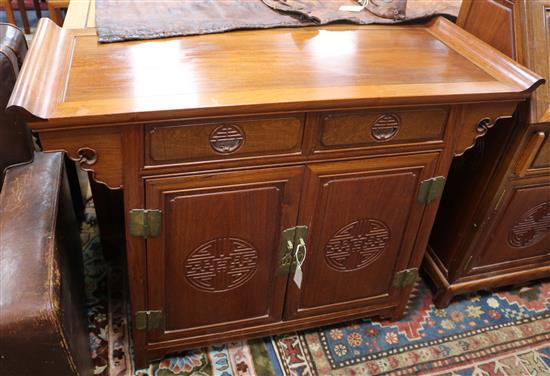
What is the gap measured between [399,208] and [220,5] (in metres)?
0.67

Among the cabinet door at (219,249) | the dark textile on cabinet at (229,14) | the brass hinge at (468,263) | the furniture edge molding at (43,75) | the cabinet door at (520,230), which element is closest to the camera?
the furniture edge molding at (43,75)

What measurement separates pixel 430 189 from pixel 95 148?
0.71 meters

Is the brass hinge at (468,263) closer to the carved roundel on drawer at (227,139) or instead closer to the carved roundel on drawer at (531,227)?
the carved roundel on drawer at (531,227)

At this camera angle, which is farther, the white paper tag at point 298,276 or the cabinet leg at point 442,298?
the cabinet leg at point 442,298

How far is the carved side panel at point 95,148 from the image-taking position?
2.64ft

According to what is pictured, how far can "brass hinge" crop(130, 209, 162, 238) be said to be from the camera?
94 cm

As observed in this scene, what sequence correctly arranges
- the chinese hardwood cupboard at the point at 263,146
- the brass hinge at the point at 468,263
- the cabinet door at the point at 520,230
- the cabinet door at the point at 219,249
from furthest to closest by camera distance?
the brass hinge at the point at 468,263, the cabinet door at the point at 520,230, the cabinet door at the point at 219,249, the chinese hardwood cupboard at the point at 263,146

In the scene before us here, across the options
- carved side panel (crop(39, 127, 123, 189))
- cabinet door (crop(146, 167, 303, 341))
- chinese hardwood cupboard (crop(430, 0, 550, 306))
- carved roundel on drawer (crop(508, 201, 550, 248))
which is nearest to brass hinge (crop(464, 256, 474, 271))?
chinese hardwood cupboard (crop(430, 0, 550, 306))

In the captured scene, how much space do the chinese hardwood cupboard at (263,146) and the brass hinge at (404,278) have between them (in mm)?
11

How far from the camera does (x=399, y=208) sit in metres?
1.13

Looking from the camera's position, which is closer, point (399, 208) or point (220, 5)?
point (399, 208)

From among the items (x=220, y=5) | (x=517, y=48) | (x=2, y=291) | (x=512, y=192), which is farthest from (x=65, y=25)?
(x=512, y=192)

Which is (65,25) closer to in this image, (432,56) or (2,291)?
(2,291)

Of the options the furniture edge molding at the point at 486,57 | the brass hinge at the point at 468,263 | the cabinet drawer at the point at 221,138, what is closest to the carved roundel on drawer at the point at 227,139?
the cabinet drawer at the point at 221,138
